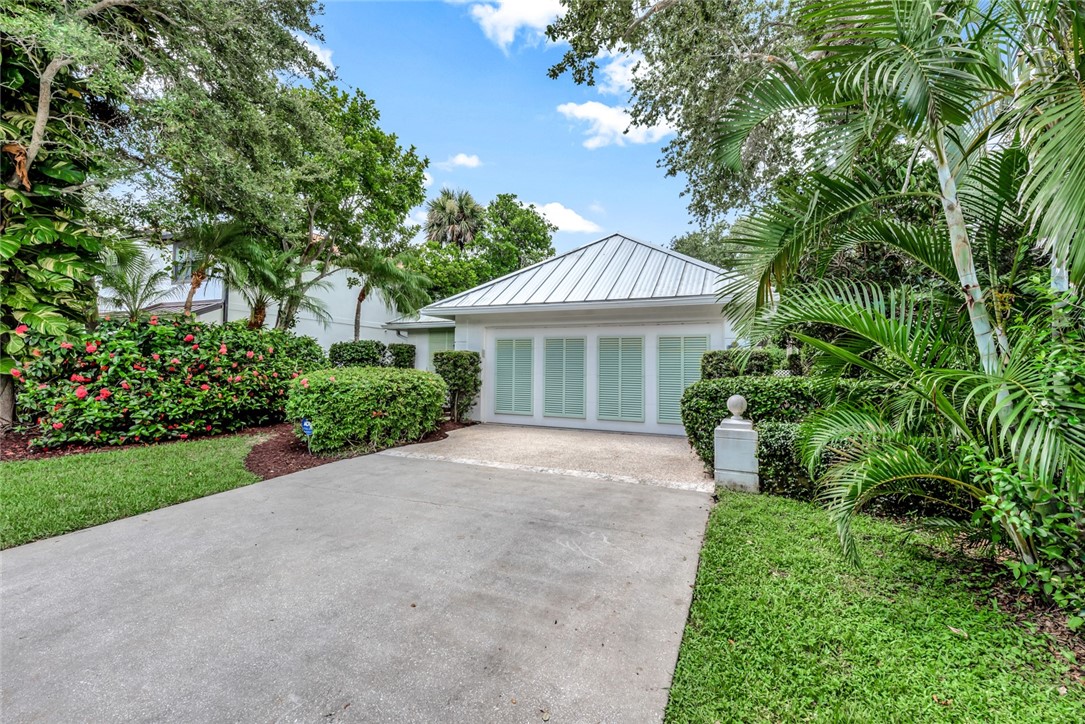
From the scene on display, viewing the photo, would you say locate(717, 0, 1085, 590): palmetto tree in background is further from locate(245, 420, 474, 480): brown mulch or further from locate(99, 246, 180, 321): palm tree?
locate(99, 246, 180, 321): palm tree

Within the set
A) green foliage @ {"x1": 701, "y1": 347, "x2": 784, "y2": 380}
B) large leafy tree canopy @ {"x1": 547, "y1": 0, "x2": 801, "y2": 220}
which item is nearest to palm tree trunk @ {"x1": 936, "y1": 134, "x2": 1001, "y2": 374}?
large leafy tree canopy @ {"x1": 547, "y1": 0, "x2": 801, "y2": 220}

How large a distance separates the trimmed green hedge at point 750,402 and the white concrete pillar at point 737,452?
26 cm

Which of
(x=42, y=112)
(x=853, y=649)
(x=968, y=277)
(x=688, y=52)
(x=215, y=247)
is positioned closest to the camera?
(x=853, y=649)

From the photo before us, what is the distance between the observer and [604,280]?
9.30 m

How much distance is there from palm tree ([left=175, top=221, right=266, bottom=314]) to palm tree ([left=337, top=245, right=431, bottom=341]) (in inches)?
118

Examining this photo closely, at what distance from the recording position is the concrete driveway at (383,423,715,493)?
5.45 meters

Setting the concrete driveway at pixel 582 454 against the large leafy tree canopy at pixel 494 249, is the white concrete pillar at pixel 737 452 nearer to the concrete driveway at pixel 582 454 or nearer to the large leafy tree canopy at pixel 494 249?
the concrete driveway at pixel 582 454

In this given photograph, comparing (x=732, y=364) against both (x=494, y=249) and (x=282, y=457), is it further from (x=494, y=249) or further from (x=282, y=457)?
(x=494, y=249)

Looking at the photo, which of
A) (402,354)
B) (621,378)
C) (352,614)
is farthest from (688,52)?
(402,354)

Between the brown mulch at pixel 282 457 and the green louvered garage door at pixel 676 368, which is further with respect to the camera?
the green louvered garage door at pixel 676 368

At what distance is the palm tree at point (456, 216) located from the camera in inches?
1026

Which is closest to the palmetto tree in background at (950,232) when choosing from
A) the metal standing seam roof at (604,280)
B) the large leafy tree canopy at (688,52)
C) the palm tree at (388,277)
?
the large leafy tree canopy at (688,52)

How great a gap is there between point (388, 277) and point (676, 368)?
7.94m

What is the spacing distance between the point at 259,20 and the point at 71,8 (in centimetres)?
239
